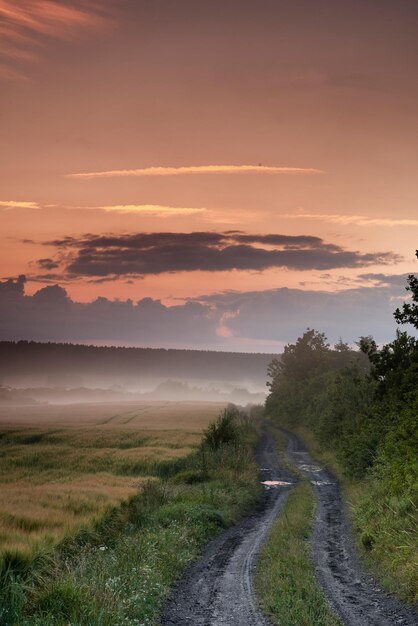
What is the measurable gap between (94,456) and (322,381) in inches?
1748

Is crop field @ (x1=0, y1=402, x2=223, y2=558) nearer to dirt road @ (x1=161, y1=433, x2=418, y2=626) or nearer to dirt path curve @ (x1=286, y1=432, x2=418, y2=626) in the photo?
dirt road @ (x1=161, y1=433, x2=418, y2=626)

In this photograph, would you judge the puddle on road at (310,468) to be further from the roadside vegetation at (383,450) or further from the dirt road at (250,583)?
the dirt road at (250,583)

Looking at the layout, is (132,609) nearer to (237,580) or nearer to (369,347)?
(237,580)

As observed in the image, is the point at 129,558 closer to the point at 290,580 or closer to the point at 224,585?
the point at 224,585

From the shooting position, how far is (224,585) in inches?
634

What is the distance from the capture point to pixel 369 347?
36.4 m

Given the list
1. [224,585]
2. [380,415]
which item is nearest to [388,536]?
[224,585]

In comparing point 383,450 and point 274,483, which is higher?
point 383,450

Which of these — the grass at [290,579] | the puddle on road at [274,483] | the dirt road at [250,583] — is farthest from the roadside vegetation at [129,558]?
the grass at [290,579]

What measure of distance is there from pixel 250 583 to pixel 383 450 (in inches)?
562

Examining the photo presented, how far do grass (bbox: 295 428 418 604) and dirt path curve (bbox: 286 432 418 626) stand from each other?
399 millimetres

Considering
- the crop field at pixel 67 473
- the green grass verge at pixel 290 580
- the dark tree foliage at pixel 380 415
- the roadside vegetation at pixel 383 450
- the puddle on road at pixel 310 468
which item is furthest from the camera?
the puddle on road at pixel 310 468

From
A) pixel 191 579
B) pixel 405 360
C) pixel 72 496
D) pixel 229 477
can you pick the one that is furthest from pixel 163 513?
pixel 405 360

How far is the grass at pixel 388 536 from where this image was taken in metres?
15.6
